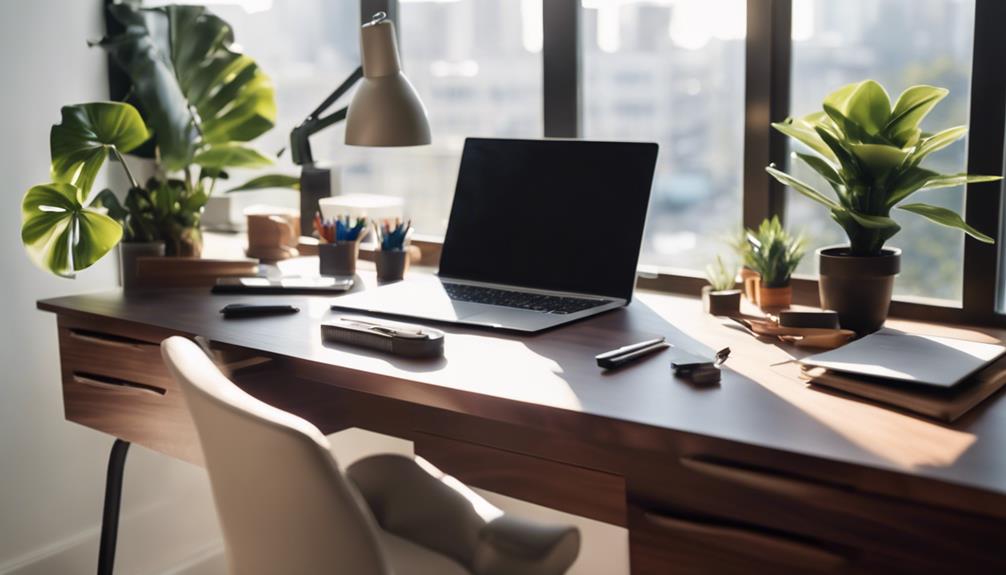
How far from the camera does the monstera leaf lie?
6.54ft

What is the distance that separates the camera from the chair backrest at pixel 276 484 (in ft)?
2.82

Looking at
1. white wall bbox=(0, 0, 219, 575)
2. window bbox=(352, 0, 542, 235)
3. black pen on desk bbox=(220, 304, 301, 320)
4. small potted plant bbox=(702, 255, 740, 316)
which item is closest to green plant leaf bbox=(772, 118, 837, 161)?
small potted plant bbox=(702, 255, 740, 316)

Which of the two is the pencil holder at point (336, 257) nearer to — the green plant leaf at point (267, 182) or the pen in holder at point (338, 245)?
the pen in holder at point (338, 245)

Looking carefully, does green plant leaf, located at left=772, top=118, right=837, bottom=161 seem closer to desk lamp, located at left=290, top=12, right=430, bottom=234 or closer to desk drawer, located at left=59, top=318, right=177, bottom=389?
desk lamp, located at left=290, top=12, right=430, bottom=234

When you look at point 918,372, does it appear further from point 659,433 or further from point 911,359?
point 659,433

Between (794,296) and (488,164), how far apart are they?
59 centimetres

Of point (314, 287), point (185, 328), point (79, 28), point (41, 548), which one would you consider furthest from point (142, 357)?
point (79, 28)

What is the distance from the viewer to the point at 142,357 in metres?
1.56

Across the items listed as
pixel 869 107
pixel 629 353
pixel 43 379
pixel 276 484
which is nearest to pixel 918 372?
pixel 629 353

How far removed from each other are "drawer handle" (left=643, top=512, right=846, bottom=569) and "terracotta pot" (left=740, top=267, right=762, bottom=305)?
2.02 feet

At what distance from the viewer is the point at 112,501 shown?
1789mm

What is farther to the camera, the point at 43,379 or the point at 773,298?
the point at 43,379

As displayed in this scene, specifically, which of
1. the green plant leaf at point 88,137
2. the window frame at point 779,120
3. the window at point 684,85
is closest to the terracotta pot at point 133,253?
the green plant leaf at point 88,137

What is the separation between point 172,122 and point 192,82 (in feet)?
0.37
